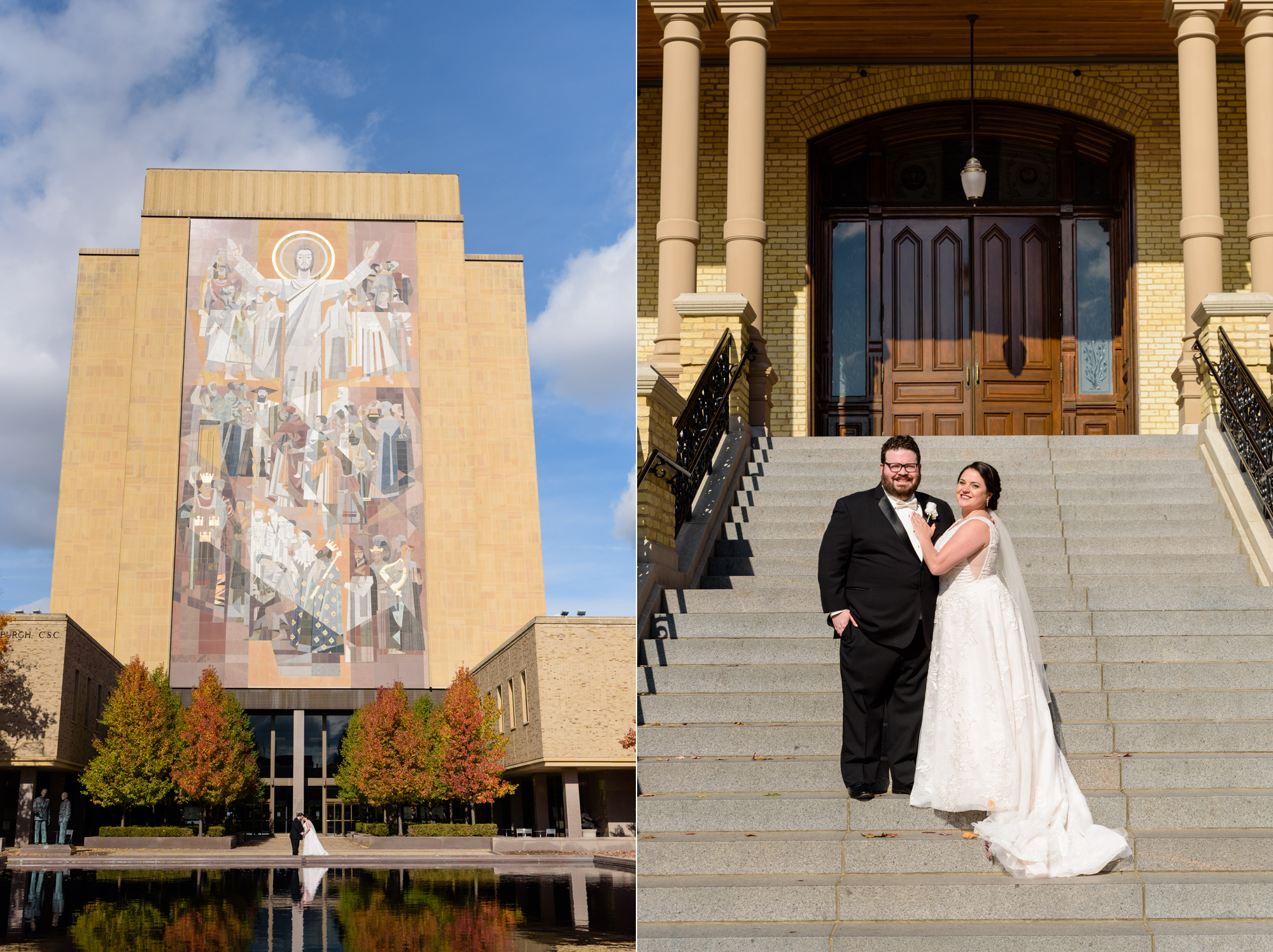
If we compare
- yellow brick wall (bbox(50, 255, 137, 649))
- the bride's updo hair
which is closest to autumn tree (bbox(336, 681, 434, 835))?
yellow brick wall (bbox(50, 255, 137, 649))

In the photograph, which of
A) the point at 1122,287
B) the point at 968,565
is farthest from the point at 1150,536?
the point at 1122,287

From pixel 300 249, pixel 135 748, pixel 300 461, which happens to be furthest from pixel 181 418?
pixel 135 748

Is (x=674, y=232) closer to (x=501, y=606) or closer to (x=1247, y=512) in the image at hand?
(x=1247, y=512)

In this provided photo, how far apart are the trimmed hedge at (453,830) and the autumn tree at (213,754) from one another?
29.1 feet

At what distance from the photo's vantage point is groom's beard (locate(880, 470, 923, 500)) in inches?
248

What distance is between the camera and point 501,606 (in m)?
63.8

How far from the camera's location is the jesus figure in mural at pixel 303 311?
66250 millimetres

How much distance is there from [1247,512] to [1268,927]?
5350mm

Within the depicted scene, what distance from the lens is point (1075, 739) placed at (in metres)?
6.87

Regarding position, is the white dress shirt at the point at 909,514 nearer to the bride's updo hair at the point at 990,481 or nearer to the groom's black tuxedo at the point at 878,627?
the groom's black tuxedo at the point at 878,627

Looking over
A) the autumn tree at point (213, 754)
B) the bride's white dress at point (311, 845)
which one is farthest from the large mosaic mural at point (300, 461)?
the bride's white dress at point (311, 845)

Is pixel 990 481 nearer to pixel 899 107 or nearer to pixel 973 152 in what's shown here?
pixel 973 152

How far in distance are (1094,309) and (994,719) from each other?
12766mm

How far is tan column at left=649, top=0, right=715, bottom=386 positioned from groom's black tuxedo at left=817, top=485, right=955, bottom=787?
7.86 m
